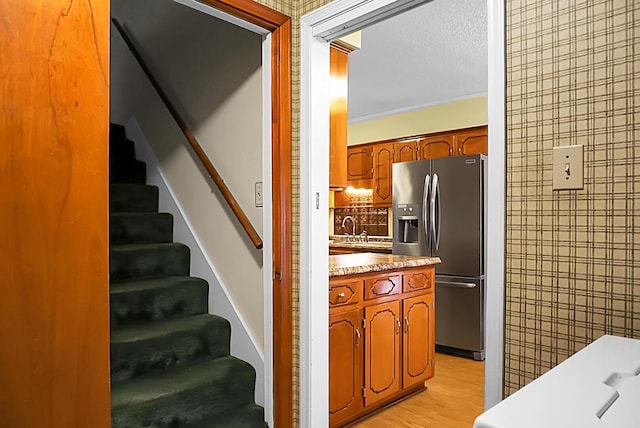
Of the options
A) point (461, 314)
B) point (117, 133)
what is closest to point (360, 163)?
point (461, 314)

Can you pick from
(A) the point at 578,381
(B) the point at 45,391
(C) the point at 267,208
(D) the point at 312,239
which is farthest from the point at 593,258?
(B) the point at 45,391

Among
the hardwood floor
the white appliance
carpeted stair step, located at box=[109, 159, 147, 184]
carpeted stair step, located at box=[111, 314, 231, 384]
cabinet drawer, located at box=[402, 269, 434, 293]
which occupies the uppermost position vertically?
carpeted stair step, located at box=[109, 159, 147, 184]

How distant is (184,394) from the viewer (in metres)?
2.00

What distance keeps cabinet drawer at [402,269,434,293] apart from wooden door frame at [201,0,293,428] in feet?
4.12

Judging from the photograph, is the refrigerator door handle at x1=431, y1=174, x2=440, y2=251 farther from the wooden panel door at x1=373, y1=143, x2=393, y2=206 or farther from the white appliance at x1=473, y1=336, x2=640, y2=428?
the white appliance at x1=473, y1=336, x2=640, y2=428

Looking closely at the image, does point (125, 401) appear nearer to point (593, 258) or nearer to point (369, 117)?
point (593, 258)

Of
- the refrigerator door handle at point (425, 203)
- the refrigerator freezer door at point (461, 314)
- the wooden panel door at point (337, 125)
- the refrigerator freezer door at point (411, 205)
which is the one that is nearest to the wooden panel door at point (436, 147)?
the refrigerator freezer door at point (411, 205)

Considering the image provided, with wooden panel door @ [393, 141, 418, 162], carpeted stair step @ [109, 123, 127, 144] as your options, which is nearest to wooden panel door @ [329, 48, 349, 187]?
carpeted stair step @ [109, 123, 127, 144]

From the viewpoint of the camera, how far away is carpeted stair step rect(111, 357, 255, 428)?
1845mm

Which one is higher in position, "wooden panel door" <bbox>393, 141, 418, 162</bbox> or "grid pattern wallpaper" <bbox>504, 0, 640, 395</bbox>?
"wooden panel door" <bbox>393, 141, 418, 162</bbox>

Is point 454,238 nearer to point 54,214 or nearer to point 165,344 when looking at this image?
point 165,344

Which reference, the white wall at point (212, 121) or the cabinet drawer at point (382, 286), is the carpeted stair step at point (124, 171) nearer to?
the white wall at point (212, 121)

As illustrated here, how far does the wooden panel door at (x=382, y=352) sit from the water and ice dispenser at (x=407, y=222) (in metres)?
1.67

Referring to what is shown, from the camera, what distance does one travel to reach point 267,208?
6.52 ft
